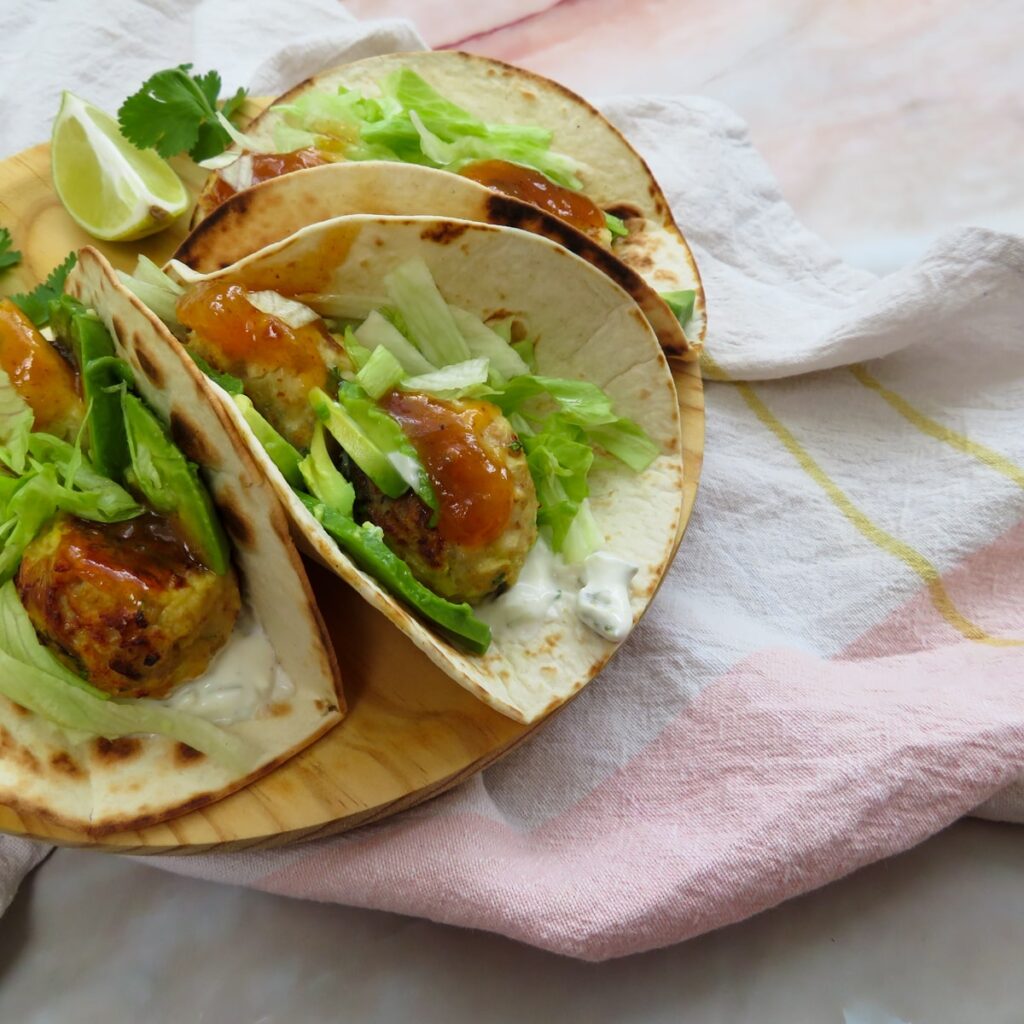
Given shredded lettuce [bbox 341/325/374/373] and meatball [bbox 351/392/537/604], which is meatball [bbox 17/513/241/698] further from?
shredded lettuce [bbox 341/325/374/373]

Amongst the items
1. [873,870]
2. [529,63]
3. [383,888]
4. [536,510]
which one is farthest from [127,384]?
[529,63]

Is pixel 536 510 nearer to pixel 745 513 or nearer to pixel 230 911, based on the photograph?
pixel 745 513

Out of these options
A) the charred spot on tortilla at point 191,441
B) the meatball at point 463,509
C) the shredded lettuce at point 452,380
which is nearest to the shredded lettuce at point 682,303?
the shredded lettuce at point 452,380

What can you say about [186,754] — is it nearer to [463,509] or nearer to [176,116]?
[463,509]

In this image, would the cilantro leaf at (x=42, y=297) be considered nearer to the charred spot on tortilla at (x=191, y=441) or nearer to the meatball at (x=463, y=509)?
the charred spot on tortilla at (x=191, y=441)

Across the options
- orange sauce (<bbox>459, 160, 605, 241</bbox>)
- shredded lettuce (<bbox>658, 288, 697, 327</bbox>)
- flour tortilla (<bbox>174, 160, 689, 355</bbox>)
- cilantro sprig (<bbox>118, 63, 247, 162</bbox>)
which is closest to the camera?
flour tortilla (<bbox>174, 160, 689, 355</bbox>)

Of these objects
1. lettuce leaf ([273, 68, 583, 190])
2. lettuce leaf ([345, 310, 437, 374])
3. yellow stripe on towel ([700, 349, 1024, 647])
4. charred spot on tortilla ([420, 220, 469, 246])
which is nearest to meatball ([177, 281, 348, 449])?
lettuce leaf ([345, 310, 437, 374])

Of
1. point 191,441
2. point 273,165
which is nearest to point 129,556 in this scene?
point 191,441
